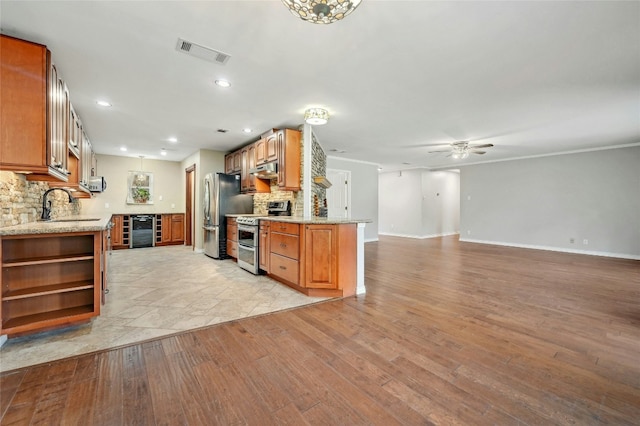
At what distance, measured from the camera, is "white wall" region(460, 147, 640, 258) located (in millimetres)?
6094

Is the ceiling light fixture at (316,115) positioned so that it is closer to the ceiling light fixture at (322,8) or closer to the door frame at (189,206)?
the ceiling light fixture at (322,8)

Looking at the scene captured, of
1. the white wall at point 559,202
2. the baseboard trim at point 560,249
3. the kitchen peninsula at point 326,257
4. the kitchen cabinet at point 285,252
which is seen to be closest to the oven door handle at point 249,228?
the kitchen cabinet at point 285,252

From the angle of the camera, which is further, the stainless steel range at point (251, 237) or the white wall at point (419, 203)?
the white wall at point (419, 203)

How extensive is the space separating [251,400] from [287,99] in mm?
3139

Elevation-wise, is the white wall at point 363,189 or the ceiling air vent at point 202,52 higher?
the ceiling air vent at point 202,52

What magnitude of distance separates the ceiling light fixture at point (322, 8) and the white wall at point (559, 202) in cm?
803

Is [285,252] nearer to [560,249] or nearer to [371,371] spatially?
[371,371]

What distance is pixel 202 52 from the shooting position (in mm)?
2412

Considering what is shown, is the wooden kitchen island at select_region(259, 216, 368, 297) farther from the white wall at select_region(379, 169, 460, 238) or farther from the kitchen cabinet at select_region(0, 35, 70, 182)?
the white wall at select_region(379, 169, 460, 238)

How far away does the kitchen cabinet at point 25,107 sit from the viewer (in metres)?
2.07

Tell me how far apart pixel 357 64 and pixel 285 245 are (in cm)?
233

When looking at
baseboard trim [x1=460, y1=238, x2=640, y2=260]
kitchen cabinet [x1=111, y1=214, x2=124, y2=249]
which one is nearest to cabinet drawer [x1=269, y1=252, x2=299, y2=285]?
kitchen cabinet [x1=111, y1=214, x2=124, y2=249]

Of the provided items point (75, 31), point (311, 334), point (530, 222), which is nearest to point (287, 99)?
point (75, 31)

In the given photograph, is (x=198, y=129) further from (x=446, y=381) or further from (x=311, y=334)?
(x=446, y=381)
